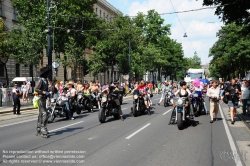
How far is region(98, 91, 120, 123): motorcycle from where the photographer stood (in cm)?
1222

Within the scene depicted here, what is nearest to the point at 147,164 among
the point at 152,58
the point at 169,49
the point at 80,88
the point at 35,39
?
the point at 80,88

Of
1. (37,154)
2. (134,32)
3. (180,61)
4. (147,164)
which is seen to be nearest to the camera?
(147,164)

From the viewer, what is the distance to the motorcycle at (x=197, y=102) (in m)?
14.1

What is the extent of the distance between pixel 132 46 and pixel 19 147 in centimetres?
3542

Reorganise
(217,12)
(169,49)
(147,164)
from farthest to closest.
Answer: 1. (169,49)
2. (217,12)
3. (147,164)

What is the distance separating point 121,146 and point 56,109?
6161 mm

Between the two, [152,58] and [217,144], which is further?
[152,58]

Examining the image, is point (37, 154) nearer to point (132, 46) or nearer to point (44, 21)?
point (44, 21)

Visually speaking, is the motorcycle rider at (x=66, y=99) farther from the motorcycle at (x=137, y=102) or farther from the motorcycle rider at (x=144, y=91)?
the motorcycle rider at (x=144, y=91)

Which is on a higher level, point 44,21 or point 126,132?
point 44,21

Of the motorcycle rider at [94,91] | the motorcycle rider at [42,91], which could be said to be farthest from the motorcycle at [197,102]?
the motorcycle rider at [42,91]

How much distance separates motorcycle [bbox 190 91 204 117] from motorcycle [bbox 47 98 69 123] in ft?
18.8

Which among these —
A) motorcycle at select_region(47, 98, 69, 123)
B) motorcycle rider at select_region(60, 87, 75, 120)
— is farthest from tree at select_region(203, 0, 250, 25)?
motorcycle at select_region(47, 98, 69, 123)

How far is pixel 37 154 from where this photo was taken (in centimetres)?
699
